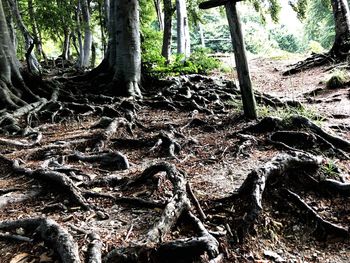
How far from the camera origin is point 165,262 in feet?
8.84

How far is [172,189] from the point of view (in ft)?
13.4

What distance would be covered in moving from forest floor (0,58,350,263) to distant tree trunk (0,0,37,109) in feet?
5.21

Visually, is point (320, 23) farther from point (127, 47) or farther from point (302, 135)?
point (302, 135)

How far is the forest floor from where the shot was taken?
312 cm

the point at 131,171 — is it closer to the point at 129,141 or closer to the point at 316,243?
the point at 129,141

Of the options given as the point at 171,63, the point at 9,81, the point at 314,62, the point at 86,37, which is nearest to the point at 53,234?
the point at 9,81

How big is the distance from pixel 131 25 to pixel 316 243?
8411 millimetres

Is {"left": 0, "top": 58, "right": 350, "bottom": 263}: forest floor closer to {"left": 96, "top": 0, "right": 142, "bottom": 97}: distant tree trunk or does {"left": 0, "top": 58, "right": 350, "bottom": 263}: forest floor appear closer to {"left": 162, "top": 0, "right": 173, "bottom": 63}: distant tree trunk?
{"left": 96, "top": 0, "right": 142, "bottom": 97}: distant tree trunk

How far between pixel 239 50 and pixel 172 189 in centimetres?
347

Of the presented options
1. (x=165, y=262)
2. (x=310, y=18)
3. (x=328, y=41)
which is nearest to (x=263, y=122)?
(x=165, y=262)

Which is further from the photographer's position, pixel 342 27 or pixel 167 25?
pixel 167 25

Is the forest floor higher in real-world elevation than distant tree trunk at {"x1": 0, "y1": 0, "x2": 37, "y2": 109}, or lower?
lower

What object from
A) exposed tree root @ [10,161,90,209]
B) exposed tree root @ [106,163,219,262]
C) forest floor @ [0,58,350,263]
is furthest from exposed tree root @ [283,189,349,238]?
exposed tree root @ [10,161,90,209]

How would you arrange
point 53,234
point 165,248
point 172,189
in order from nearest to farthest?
point 165,248 → point 53,234 → point 172,189
